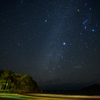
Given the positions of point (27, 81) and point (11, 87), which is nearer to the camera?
point (11, 87)

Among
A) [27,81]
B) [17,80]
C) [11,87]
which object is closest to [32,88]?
[27,81]

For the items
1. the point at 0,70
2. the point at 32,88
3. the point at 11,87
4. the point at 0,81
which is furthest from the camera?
the point at 32,88

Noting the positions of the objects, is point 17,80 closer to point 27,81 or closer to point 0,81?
point 27,81

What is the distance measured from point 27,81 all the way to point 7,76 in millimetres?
12685

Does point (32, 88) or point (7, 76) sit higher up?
point (7, 76)

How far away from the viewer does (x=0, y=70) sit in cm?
6869

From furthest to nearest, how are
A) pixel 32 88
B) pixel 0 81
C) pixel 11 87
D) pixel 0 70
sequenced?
pixel 32 88 → pixel 0 70 → pixel 11 87 → pixel 0 81

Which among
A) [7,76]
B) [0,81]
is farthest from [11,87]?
[0,81]

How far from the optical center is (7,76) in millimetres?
63719

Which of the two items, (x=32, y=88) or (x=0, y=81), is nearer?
(x=0, y=81)

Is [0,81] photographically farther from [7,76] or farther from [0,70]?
[0,70]

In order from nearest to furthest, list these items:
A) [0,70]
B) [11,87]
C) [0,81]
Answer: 1. [0,81]
2. [11,87]
3. [0,70]

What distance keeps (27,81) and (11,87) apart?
12.3 meters

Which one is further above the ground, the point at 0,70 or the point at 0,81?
the point at 0,70
